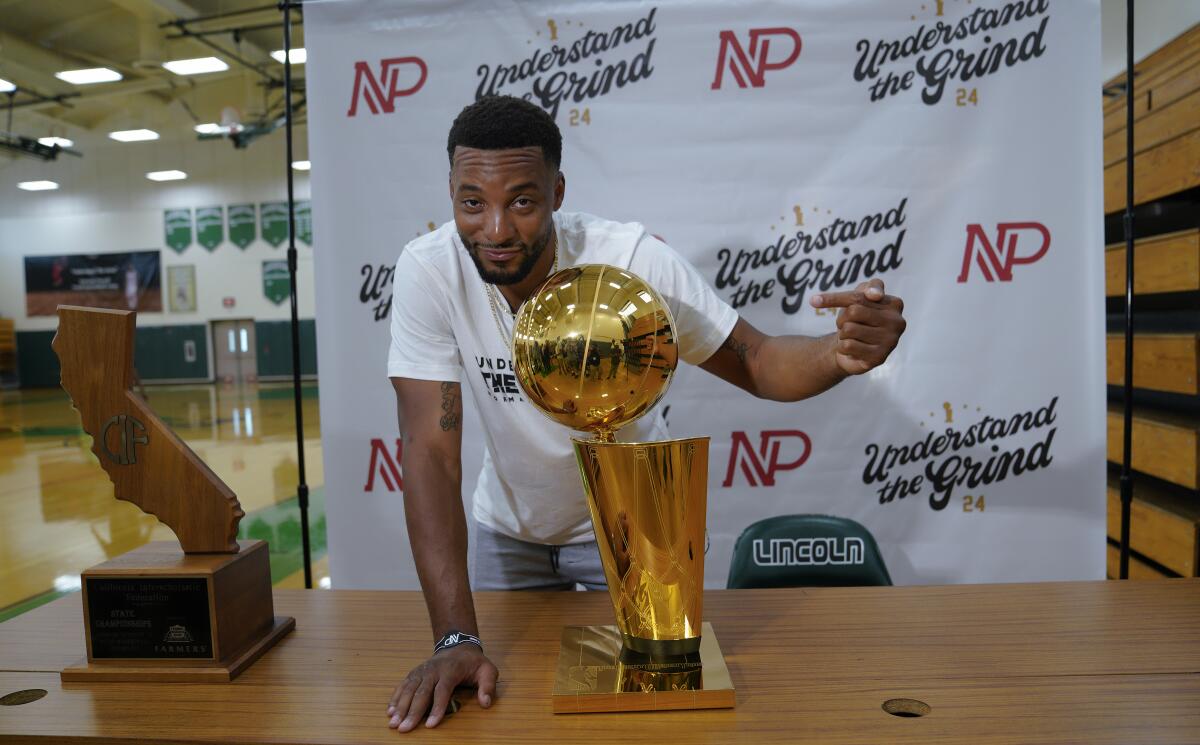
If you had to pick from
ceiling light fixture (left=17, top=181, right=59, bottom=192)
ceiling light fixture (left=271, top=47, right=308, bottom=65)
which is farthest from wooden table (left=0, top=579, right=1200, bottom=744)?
ceiling light fixture (left=17, top=181, right=59, bottom=192)

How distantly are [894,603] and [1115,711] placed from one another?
1.26 feet

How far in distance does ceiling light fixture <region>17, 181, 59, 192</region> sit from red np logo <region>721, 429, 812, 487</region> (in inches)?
655

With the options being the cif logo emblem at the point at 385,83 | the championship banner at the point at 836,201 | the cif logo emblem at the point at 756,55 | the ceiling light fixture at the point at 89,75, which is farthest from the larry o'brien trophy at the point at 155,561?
the ceiling light fixture at the point at 89,75

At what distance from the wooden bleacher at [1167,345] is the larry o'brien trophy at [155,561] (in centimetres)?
297

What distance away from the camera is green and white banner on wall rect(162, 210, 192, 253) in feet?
47.4

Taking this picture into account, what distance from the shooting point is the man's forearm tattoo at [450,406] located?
129 centimetres

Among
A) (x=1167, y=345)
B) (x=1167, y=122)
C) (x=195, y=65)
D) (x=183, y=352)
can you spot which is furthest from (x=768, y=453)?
Result: (x=183, y=352)

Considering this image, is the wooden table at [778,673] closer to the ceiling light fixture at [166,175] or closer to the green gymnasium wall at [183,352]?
the green gymnasium wall at [183,352]

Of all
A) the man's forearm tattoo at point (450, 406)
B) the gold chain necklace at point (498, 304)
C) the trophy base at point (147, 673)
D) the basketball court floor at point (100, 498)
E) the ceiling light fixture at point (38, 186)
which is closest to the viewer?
the trophy base at point (147, 673)

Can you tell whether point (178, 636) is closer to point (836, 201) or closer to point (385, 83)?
point (385, 83)

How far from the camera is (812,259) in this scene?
7.52ft

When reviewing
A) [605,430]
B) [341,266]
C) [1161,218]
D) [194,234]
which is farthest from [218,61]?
[605,430]

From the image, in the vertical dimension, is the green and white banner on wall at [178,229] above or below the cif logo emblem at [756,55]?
above

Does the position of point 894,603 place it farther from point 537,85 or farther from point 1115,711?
point 537,85
